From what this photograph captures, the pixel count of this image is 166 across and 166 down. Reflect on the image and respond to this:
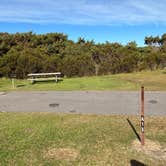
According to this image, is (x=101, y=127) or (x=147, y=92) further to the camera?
(x=147, y=92)

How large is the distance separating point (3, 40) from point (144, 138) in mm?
22511

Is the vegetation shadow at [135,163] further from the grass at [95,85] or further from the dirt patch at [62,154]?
the grass at [95,85]

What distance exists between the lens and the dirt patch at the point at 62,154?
15.2 feet

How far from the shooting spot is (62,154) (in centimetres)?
476

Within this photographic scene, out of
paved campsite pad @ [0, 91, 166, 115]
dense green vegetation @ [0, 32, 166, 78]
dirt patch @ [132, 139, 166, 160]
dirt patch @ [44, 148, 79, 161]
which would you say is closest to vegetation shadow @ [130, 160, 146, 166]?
dirt patch @ [132, 139, 166, 160]

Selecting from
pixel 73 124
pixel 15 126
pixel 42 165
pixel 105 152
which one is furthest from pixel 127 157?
pixel 15 126

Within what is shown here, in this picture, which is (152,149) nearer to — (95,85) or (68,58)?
(95,85)

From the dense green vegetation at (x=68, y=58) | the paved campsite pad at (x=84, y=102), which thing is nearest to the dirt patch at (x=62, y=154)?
the paved campsite pad at (x=84, y=102)

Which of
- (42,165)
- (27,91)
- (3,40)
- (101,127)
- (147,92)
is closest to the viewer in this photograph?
(42,165)

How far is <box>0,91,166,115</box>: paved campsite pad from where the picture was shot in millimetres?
8188

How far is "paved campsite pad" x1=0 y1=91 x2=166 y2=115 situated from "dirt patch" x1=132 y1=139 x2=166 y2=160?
98.8 inches

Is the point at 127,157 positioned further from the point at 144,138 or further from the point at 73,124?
the point at 73,124

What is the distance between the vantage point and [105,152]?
189 inches

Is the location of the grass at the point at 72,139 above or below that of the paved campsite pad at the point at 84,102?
below
